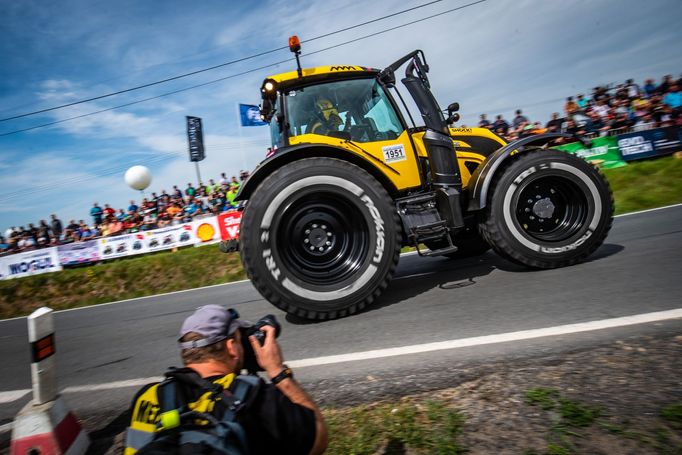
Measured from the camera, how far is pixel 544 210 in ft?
12.7

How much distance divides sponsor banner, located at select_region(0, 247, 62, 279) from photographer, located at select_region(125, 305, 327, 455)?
50.1 ft

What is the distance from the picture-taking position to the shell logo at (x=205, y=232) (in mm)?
12420

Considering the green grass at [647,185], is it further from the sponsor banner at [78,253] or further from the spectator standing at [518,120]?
the sponsor banner at [78,253]

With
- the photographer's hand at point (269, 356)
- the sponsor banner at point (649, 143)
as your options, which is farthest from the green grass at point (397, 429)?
the sponsor banner at point (649, 143)

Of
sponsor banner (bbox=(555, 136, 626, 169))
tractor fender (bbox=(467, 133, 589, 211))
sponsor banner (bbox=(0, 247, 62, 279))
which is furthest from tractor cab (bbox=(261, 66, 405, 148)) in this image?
sponsor banner (bbox=(0, 247, 62, 279))

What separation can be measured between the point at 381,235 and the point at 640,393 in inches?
82.0

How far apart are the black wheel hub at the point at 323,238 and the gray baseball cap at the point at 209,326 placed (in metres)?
1.84

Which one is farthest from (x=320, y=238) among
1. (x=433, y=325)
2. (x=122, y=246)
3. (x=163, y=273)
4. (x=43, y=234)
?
(x=43, y=234)

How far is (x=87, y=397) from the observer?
287 cm

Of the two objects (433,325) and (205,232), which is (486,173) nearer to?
(433,325)

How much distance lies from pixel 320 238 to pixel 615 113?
1316 cm

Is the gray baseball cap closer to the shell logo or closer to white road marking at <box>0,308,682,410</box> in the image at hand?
white road marking at <box>0,308,682,410</box>

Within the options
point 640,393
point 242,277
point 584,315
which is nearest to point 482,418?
point 640,393

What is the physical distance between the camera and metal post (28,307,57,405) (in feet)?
6.30
